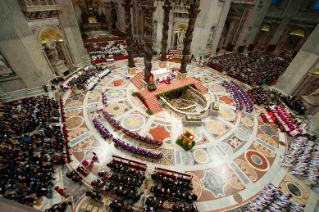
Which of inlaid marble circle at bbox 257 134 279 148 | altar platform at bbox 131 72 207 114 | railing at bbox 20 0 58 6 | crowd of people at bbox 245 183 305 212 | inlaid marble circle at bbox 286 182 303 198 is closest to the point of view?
crowd of people at bbox 245 183 305 212

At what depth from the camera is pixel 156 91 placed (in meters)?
17.8

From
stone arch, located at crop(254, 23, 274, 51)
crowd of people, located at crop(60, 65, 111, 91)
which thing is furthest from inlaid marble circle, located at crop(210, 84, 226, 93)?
stone arch, located at crop(254, 23, 274, 51)

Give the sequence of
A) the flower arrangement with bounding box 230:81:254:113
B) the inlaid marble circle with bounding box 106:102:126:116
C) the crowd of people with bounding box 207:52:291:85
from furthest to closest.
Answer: the crowd of people with bounding box 207:52:291:85 < the flower arrangement with bounding box 230:81:254:113 < the inlaid marble circle with bounding box 106:102:126:116

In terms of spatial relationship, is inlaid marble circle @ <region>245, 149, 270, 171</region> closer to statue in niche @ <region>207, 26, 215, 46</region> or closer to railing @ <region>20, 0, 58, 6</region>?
statue in niche @ <region>207, 26, 215, 46</region>

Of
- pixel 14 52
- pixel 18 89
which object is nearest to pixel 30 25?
pixel 14 52

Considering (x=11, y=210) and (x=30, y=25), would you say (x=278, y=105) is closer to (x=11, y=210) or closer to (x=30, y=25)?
(x=11, y=210)

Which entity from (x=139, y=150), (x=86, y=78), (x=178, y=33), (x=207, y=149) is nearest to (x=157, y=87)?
(x=139, y=150)

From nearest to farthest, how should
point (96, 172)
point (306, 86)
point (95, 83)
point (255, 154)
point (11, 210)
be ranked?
point (11, 210), point (96, 172), point (255, 154), point (306, 86), point (95, 83)

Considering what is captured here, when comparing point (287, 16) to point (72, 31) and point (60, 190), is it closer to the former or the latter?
point (72, 31)

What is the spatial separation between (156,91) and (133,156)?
29.3ft

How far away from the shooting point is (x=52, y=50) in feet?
60.1

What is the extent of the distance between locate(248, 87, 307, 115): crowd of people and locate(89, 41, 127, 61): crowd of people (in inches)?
937

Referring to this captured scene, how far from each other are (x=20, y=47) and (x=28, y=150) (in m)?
11.3

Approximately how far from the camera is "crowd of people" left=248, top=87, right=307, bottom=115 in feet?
56.6
